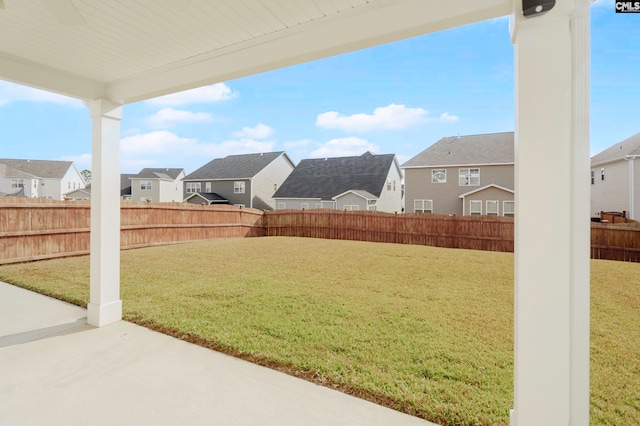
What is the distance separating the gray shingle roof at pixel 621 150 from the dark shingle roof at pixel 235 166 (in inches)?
752

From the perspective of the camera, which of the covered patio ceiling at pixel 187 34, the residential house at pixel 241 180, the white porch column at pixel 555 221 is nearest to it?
the white porch column at pixel 555 221

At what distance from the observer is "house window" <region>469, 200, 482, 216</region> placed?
15.8 metres

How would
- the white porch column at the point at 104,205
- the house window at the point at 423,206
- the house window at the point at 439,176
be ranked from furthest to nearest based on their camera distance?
the house window at the point at 423,206, the house window at the point at 439,176, the white porch column at the point at 104,205

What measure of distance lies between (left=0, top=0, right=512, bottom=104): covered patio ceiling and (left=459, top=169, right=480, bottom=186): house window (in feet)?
51.9

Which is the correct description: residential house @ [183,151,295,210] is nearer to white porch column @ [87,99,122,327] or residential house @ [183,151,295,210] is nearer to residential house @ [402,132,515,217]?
residential house @ [402,132,515,217]

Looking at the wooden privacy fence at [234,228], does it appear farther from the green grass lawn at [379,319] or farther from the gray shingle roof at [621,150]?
the gray shingle roof at [621,150]

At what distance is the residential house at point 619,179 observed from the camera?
11.8 metres

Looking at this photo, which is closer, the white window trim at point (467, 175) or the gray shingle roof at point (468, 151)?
the gray shingle roof at point (468, 151)

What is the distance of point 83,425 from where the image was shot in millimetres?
2012

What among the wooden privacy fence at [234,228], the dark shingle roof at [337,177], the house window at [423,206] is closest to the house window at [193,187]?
the dark shingle roof at [337,177]

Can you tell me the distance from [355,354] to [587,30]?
9.07 ft

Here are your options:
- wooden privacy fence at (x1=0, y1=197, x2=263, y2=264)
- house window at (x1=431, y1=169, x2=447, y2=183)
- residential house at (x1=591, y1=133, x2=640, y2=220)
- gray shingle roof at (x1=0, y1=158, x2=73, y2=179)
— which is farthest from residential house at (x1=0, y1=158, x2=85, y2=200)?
residential house at (x1=591, y1=133, x2=640, y2=220)

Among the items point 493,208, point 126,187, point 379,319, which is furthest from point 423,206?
point 126,187

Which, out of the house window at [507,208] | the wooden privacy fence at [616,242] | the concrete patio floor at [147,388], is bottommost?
the concrete patio floor at [147,388]
